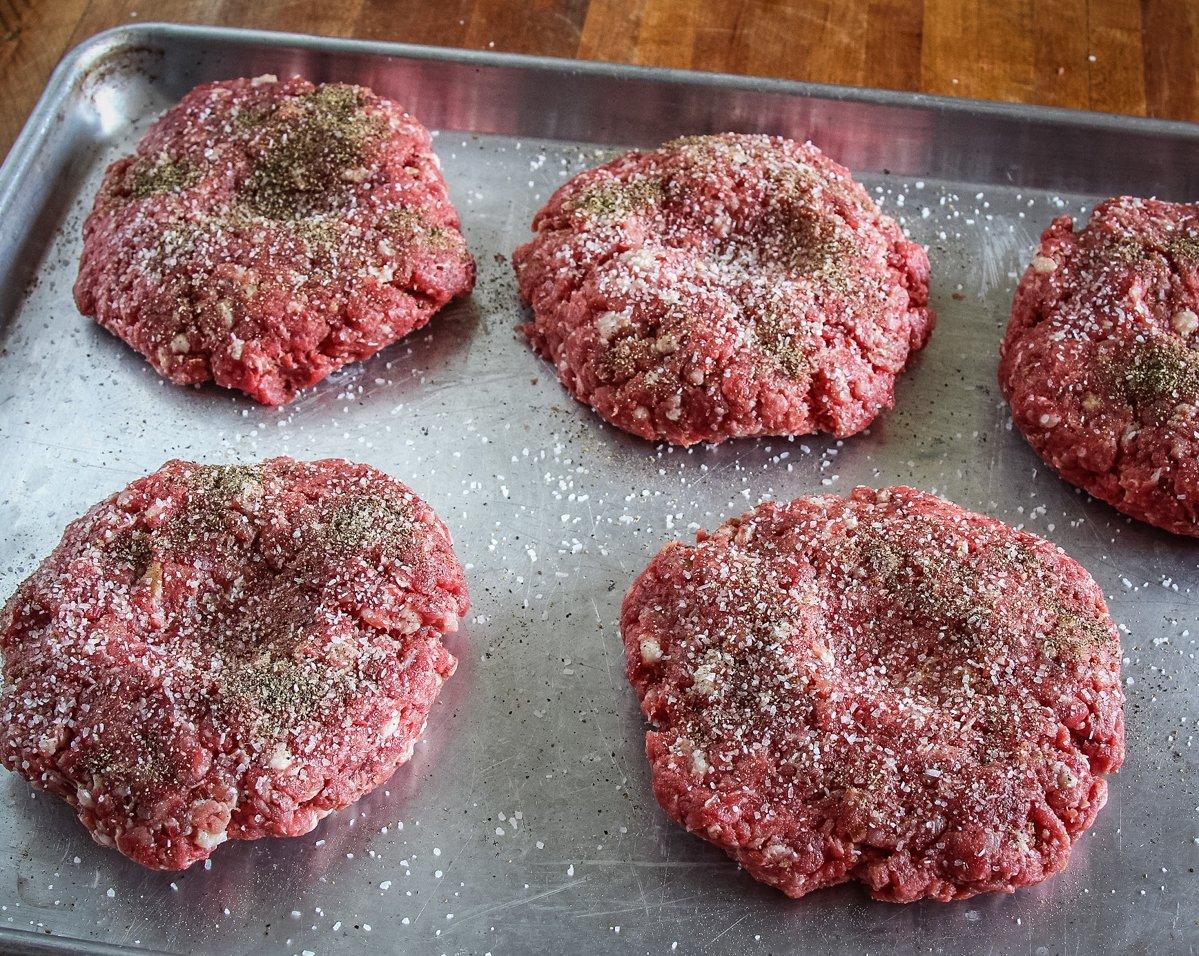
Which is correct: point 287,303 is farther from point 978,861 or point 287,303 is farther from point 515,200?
point 978,861

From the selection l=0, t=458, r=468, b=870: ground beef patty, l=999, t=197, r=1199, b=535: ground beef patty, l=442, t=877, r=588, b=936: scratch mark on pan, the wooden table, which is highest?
the wooden table

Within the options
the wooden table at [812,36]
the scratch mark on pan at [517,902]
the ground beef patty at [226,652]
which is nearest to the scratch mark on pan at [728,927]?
the scratch mark on pan at [517,902]

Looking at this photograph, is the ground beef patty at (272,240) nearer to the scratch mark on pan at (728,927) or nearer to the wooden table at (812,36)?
the wooden table at (812,36)

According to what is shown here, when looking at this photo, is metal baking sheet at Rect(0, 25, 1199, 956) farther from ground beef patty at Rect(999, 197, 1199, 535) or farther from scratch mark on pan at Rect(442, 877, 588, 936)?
ground beef patty at Rect(999, 197, 1199, 535)

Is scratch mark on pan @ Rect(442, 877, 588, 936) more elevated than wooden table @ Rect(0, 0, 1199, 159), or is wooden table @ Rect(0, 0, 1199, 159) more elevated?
wooden table @ Rect(0, 0, 1199, 159)

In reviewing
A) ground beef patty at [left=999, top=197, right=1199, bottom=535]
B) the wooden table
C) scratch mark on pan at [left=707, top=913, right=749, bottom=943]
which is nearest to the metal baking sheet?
scratch mark on pan at [left=707, top=913, right=749, bottom=943]

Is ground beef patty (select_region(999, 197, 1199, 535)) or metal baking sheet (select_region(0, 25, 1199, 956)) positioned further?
ground beef patty (select_region(999, 197, 1199, 535))

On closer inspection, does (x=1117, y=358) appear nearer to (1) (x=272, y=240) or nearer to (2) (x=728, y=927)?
(2) (x=728, y=927)

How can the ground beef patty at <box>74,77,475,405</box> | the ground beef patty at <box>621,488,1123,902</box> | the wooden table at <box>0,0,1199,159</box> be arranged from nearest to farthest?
the ground beef patty at <box>621,488,1123,902</box> → the ground beef patty at <box>74,77,475,405</box> → the wooden table at <box>0,0,1199,159</box>

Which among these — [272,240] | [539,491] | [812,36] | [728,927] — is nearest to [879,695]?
[728,927]
